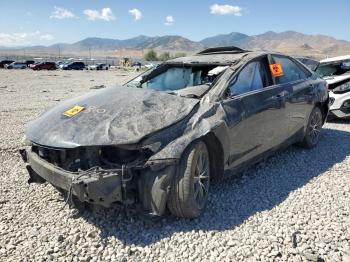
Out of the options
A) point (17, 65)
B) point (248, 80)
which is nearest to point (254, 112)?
point (248, 80)

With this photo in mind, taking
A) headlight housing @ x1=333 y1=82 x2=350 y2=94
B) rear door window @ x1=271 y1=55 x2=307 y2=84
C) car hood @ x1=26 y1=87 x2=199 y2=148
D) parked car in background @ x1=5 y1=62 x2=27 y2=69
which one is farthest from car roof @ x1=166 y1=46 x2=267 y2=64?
parked car in background @ x1=5 y1=62 x2=27 y2=69

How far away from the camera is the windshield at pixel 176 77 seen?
176 inches

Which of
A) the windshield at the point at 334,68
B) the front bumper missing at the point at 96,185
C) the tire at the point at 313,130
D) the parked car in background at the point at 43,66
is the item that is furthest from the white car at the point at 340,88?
the parked car in background at the point at 43,66

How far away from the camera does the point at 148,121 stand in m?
3.42

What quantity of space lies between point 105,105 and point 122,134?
0.65 metres

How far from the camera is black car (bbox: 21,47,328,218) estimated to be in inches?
127

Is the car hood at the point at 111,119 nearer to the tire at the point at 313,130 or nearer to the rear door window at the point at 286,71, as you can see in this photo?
the rear door window at the point at 286,71

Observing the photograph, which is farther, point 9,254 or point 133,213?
point 133,213

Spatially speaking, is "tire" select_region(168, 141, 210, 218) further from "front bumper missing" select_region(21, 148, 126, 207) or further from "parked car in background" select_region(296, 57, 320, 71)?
"parked car in background" select_region(296, 57, 320, 71)

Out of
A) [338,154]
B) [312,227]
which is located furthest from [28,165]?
[338,154]

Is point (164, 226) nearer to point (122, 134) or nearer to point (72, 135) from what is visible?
point (122, 134)

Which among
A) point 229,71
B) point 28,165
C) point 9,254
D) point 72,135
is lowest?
point 9,254

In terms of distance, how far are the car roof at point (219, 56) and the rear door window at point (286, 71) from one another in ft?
1.26

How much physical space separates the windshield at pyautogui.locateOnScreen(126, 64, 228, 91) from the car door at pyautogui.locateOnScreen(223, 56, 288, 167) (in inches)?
14.5
